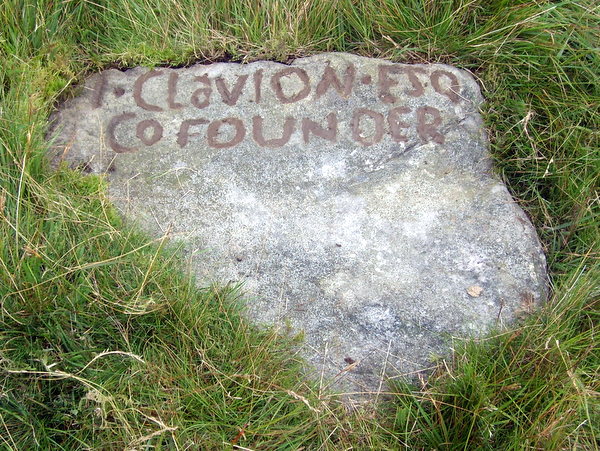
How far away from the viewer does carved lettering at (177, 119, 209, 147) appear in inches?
104

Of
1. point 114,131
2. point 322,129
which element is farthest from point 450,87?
point 114,131

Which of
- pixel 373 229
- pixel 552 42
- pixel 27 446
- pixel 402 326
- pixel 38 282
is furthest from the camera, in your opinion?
pixel 552 42

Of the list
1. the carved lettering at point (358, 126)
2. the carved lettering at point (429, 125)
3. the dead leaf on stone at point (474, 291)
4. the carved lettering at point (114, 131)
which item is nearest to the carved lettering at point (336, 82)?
the carved lettering at point (358, 126)

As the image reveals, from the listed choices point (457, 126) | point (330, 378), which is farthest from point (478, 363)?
point (457, 126)

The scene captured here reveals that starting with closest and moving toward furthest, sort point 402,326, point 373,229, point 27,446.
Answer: point 27,446 < point 402,326 < point 373,229

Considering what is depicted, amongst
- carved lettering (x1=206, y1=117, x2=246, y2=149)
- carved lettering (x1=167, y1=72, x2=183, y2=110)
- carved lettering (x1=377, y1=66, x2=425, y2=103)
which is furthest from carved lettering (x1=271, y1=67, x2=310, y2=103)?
carved lettering (x1=167, y1=72, x2=183, y2=110)

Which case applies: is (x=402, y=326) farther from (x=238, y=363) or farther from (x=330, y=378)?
(x=238, y=363)

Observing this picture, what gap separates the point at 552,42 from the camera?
2.65 metres

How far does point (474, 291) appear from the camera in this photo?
2371 millimetres

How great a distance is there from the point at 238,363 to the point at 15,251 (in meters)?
0.88

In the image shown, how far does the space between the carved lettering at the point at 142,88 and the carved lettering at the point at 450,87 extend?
1.24m

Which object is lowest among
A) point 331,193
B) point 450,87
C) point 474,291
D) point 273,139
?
point 474,291

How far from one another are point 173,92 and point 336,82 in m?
0.74

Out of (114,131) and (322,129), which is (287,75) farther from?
(114,131)
